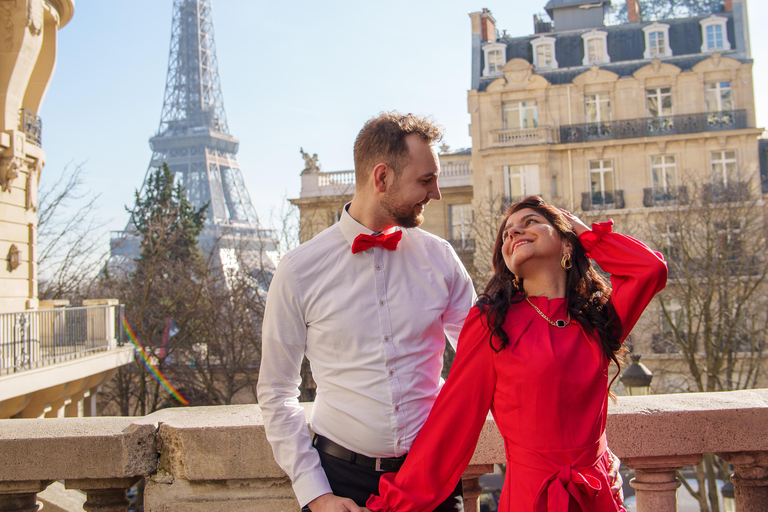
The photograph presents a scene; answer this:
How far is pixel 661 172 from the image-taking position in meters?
25.5

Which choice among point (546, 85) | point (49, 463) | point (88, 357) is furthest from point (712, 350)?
point (49, 463)

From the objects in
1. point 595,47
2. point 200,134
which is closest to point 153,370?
point 595,47

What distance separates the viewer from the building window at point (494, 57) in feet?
92.0

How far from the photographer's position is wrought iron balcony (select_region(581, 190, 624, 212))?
25248 mm

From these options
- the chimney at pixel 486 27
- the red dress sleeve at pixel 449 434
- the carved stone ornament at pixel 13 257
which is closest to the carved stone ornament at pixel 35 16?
the carved stone ornament at pixel 13 257

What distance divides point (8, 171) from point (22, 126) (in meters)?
1.44

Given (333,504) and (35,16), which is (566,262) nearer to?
(333,504)

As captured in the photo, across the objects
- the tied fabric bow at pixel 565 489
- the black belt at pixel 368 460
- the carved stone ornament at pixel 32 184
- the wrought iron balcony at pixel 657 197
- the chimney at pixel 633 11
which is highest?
the chimney at pixel 633 11

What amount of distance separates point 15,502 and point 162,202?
99.1 feet

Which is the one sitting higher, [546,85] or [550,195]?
[546,85]

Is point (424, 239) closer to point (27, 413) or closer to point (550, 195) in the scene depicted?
point (27, 413)

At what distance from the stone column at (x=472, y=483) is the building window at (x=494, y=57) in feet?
88.0

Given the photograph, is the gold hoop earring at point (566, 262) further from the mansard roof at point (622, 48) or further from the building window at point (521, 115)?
the mansard roof at point (622, 48)

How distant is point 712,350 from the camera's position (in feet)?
57.4
